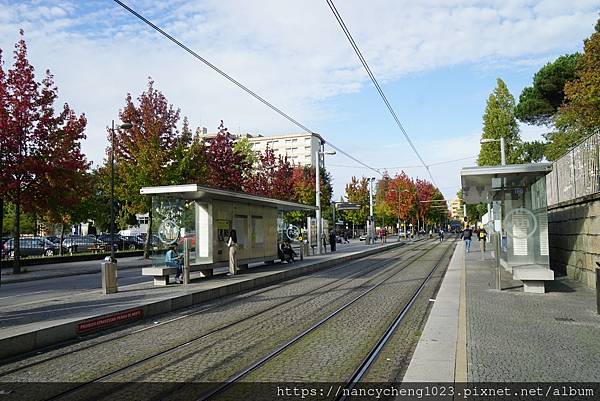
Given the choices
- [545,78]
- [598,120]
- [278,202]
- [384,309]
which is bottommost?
[384,309]

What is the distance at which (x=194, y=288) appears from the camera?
1470cm

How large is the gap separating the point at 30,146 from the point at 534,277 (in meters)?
21.8

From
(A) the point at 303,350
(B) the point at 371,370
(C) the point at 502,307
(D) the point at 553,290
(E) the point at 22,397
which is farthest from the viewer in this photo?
(D) the point at 553,290

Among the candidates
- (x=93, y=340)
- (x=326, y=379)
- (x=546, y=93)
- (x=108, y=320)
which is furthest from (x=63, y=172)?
(x=546, y=93)

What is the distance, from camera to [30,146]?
78.7 feet

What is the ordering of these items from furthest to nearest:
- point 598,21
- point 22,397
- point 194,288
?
point 598,21 < point 194,288 < point 22,397

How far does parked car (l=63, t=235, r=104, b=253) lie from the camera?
4528 centimetres

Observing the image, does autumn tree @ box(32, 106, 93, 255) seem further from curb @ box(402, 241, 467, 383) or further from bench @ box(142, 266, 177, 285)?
curb @ box(402, 241, 467, 383)

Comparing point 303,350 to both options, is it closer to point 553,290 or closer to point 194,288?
point 194,288

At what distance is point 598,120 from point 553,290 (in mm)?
13269

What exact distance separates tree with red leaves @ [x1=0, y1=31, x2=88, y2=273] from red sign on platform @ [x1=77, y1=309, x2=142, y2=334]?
14796 mm

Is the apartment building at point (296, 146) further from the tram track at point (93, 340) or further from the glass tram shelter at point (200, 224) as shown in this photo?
the tram track at point (93, 340)

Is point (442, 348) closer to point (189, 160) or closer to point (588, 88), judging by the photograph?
point (588, 88)

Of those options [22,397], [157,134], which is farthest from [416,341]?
[157,134]
